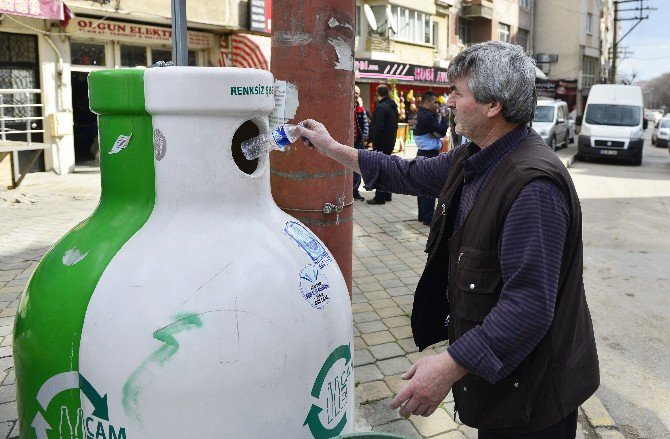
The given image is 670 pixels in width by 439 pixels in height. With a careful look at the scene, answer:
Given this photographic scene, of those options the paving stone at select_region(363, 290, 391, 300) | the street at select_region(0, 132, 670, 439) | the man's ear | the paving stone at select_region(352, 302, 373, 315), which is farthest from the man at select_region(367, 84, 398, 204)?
the man's ear

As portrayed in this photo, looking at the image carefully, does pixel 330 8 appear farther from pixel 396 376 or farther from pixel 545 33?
pixel 545 33

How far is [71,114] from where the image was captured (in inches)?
549

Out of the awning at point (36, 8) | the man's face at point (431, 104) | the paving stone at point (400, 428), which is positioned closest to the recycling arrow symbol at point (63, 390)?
the paving stone at point (400, 428)

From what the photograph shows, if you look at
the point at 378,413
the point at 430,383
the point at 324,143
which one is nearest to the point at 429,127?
the point at 378,413

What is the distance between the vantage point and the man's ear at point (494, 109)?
1993 mm

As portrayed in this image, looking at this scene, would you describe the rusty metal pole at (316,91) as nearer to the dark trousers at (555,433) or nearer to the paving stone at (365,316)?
the dark trousers at (555,433)

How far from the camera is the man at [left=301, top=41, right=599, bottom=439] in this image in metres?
1.83

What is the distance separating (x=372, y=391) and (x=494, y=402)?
6.33 ft

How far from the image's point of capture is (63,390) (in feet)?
5.96

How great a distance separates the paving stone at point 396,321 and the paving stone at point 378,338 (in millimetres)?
188

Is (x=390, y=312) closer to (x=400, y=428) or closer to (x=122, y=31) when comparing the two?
(x=400, y=428)

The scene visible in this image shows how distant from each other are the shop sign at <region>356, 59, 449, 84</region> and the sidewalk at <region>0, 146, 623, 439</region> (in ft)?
36.6

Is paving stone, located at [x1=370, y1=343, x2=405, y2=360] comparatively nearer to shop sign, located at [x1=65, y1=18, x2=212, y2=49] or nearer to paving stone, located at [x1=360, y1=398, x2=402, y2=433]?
paving stone, located at [x1=360, y1=398, x2=402, y2=433]

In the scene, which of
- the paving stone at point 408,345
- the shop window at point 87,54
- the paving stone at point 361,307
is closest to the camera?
the paving stone at point 408,345
